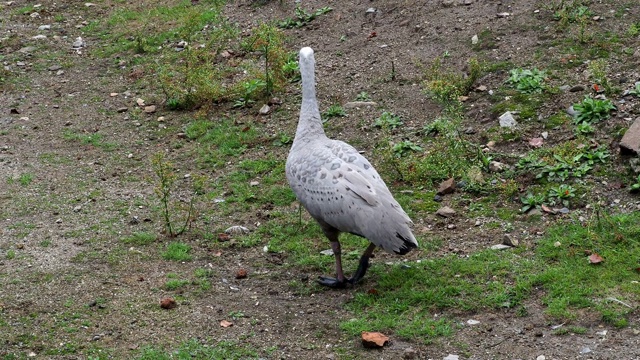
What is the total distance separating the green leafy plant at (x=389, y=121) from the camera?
9.05 meters

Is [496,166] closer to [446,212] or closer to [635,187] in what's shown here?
[446,212]

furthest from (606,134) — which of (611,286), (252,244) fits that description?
(252,244)

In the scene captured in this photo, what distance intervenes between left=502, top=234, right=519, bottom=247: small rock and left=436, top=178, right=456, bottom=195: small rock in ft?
3.21

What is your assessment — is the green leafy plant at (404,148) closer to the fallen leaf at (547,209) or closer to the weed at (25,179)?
the fallen leaf at (547,209)

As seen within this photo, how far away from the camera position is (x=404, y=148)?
28.4ft

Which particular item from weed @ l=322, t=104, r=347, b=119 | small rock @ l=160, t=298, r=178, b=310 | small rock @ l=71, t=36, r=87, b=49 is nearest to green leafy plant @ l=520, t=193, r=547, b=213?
weed @ l=322, t=104, r=347, b=119

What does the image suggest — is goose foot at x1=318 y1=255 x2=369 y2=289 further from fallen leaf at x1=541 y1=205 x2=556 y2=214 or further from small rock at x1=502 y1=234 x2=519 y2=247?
fallen leaf at x1=541 y1=205 x2=556 y2=214

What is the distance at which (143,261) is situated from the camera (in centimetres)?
721

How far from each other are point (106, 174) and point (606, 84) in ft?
16.8

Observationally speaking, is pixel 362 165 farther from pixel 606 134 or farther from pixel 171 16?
pixel 171 16

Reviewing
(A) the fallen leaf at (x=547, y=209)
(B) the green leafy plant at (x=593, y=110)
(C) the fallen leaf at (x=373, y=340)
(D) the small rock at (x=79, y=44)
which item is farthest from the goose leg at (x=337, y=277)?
(D) the small rock at (x=79, y=44)

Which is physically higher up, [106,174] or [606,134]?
[606,134]

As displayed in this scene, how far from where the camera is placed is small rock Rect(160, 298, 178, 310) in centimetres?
642

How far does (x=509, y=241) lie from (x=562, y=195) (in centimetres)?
79
